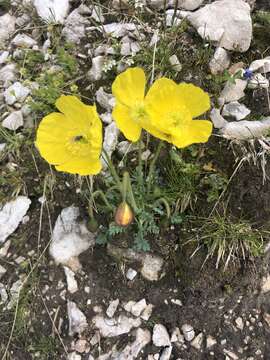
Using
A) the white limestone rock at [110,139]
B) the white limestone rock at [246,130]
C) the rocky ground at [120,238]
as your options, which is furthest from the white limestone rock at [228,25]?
the white limestone rock at [110,139]

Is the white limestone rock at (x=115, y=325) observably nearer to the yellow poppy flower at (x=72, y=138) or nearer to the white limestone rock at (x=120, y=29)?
the yellow poppy flower at (x=72, y=138)

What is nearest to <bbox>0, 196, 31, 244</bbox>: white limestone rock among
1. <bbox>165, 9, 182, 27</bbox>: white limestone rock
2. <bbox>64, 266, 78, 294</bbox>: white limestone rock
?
<bbox>64, 266, 78, 294</bbox>: white limestone rock

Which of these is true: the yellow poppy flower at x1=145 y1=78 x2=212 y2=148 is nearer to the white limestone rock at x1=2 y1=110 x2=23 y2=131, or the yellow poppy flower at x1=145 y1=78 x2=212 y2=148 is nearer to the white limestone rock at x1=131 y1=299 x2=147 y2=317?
the white limestone rock at x1=131 y1=299 x2=147 y2=317

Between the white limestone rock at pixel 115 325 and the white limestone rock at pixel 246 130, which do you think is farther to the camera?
the white limestone rock at pixel 246 130

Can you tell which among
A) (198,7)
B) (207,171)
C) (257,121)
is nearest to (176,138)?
(207,171)

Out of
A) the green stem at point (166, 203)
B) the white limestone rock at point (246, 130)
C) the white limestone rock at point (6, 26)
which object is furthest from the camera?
the white limestone rock at point (6, 26)

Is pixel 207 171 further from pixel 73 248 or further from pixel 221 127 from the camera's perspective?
pixel 73 248
